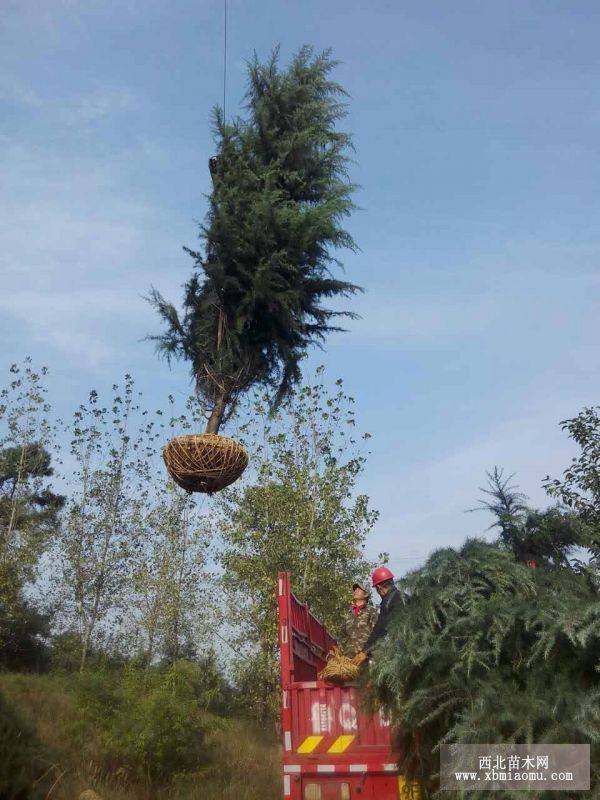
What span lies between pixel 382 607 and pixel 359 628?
0.74m

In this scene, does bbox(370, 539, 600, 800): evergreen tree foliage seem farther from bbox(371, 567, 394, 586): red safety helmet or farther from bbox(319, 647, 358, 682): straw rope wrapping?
bbox(371, 567, 394, 586): red safety helmet

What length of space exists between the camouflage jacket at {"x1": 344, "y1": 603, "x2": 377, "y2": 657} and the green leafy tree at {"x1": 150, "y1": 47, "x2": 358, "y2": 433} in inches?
94.2

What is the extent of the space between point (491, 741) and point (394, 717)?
2.78ft

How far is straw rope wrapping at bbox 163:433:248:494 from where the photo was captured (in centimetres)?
646

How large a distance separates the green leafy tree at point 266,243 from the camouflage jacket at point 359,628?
2.39m

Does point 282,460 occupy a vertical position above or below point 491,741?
A: above

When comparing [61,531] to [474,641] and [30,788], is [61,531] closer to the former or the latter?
[30,788]

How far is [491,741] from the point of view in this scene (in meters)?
3.98

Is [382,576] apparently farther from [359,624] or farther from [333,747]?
[333,747]

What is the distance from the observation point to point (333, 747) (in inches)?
202

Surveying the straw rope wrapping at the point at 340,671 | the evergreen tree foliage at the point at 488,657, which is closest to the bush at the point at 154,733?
the straw rope wrapping at the point at 340,671

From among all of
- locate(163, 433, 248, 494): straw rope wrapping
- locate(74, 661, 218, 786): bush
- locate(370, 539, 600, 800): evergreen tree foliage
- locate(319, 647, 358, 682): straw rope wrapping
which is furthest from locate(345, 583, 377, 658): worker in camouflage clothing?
locate(74, 661, 218, 786): bush

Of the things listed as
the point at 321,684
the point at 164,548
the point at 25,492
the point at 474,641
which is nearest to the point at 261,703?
the point at 164,548

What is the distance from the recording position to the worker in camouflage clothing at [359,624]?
616 cm
